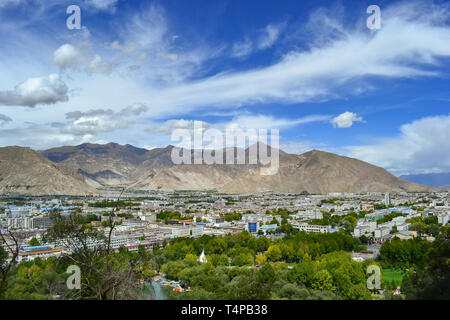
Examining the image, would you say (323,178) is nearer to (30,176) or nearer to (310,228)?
(310,228)

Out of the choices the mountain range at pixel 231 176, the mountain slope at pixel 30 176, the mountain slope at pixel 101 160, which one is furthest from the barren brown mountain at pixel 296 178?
the mountain slope at pixel 30 176

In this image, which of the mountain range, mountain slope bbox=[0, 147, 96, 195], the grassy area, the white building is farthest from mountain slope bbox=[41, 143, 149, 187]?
the grassy area

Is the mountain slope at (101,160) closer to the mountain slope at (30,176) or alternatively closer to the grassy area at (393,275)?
the mountain slope at (30,176)

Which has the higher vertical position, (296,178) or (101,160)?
(101,160)

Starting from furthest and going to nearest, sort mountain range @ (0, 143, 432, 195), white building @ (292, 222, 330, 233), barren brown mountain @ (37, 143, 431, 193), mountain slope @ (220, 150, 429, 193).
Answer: barren brown mountain @ (37, 143, 431, 193), mountain slope @ (220, 150, 429, 193), mountain range @ (0, 143, 432, 195), white building @ (292, 222, 330, 233)

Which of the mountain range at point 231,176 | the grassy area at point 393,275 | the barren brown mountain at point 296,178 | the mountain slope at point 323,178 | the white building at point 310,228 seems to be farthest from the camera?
the barren brown mountain at point 296,178

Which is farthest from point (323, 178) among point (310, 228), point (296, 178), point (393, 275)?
point (393, 275)

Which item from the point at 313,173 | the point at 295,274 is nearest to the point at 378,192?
the point at 313,173

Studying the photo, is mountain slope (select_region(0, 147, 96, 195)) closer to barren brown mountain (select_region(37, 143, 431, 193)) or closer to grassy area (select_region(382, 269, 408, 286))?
barren brown mountain (select_region(37, 143, 431, 193))

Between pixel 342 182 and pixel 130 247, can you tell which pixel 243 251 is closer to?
pixel 130 247

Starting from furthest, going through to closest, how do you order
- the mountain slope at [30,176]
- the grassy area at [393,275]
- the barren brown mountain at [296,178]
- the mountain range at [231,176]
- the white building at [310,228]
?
the barren brown mountain at [296,178] → the mountain range at [231,176] → the mountain slope at [30,176] → the white building at [310,228] → the grassy area at [393,275]
